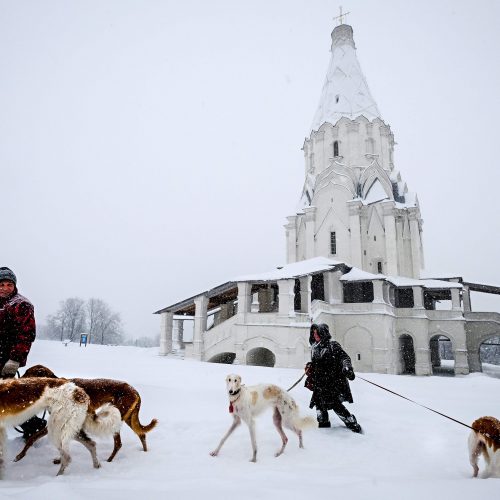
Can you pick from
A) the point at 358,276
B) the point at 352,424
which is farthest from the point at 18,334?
the point at 358,276

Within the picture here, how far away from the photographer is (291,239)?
119 feet

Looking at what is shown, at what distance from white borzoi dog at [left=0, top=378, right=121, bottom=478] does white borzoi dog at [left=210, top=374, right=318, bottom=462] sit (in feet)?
5.01

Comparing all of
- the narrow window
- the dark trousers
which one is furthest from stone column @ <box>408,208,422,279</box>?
the dark trousers

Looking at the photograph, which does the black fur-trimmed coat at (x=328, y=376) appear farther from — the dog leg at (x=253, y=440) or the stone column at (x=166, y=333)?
the stone column at (x=166, y=333)

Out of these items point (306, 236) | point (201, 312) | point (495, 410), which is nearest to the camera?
point (495, 410)

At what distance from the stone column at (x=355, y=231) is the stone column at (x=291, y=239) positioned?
606cm

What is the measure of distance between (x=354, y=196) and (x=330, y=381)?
1157 inches

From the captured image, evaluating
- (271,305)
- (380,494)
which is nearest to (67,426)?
(380,494)

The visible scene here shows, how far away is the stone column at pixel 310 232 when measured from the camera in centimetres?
3362

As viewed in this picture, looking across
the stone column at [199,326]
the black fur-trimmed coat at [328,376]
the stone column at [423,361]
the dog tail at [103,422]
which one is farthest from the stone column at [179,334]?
the dog tail at [103,422]

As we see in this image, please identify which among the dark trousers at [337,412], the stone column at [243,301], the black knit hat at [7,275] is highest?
the stone column at [243,301]

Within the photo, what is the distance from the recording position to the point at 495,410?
7.75 metres

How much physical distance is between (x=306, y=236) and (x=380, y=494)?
31.8m

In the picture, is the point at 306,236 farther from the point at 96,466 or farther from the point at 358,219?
the point at 96,466
